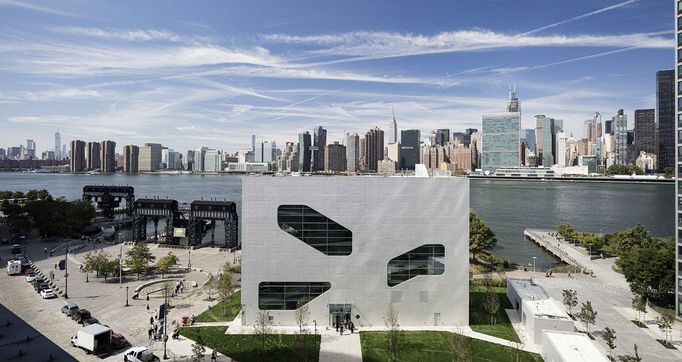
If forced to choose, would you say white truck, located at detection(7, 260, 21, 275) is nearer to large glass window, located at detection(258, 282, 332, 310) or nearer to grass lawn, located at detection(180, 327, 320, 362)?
grass lawn, located at detection(180, 327, 320, 362)

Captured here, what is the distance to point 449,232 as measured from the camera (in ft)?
77.7

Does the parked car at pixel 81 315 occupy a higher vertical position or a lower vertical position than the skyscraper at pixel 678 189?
lower

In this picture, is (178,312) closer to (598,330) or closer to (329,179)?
(329,179)

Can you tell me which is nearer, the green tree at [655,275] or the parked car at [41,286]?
the green tree at [655,275]

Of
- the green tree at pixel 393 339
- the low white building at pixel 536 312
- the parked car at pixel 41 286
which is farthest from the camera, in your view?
the parked car at pixel 41 286

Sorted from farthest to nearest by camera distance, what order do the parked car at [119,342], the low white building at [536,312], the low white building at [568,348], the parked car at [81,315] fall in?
the parked car at [81,315], the low white building at [536,312], the parked car at [119,342], the low white building at [568,348]

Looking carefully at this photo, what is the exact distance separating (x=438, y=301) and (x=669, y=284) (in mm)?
16395

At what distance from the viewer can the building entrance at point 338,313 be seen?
23.6 m

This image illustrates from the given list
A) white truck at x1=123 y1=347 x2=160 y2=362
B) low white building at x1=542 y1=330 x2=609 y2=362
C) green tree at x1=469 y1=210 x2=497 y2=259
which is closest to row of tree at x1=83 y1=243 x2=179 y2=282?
white truck at x1=123 y1=347 x2=160 y2=362

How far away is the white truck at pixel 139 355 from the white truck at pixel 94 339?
5.51 ft

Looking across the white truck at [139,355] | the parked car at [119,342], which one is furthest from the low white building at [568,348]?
the parked car at [119,342]

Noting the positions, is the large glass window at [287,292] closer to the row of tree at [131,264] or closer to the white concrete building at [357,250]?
the white concrete building at [357,250]

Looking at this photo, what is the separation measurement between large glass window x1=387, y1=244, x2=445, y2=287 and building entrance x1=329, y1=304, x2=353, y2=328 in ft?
9.49

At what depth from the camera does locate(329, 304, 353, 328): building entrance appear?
77.5ft
